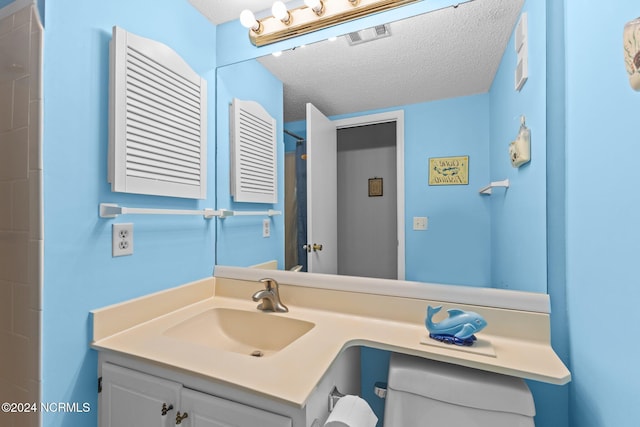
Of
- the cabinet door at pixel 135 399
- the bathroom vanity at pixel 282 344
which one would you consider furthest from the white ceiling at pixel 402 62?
the cabinet door at pixel 135 399

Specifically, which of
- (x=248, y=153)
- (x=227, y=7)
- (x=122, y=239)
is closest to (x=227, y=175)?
(x=248, y=153)

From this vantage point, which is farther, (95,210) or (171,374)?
(95,210)

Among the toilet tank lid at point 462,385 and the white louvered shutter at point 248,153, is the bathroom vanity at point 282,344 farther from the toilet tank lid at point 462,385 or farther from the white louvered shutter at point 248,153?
the white louvered shutter at point 248,153

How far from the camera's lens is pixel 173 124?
126cm

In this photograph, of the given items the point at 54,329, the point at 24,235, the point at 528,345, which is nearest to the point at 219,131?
the point at 24,235

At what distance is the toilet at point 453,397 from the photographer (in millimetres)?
757

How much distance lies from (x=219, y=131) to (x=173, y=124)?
32cm

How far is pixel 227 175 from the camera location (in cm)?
158

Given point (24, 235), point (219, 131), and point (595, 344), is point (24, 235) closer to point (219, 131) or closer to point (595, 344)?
point (219, 131)

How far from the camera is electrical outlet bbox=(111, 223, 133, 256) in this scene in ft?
3.48

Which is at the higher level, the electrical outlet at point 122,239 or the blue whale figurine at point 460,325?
the electrical outlet at point 122,239

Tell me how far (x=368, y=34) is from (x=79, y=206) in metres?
1.30

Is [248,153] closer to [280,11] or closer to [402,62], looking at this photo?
[280,11]

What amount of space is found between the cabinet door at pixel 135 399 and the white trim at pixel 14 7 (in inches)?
48.0
